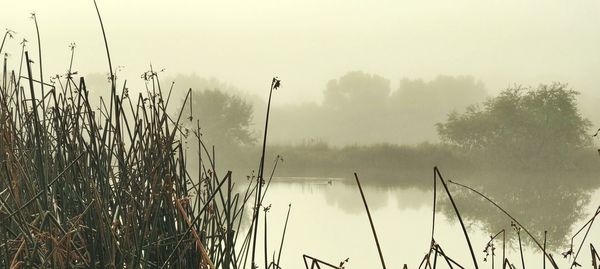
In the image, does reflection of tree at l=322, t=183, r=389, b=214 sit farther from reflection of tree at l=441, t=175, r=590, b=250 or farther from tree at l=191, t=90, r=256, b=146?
tree at l=191, t=90, r=256, b=146

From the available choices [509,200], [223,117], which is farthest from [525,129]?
[223,117]

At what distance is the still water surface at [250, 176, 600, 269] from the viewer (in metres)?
8.01

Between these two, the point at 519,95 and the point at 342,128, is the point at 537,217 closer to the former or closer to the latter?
the point at 519,95

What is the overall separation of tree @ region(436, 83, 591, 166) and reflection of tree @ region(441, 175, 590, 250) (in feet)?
8.18

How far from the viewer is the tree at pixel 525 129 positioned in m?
20.8

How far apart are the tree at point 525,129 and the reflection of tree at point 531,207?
2494mm

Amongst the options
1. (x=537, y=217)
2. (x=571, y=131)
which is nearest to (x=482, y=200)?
(x=537, y=217)

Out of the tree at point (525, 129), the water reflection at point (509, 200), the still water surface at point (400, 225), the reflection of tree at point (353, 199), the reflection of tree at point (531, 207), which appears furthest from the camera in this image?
the tree at point (525, 129)

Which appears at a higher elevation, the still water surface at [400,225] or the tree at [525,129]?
the tree at [525,129]

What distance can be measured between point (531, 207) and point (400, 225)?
3326 millimetres

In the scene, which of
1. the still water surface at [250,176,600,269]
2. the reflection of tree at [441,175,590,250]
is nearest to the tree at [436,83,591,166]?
the reflection of tree at [441,175,590,250]

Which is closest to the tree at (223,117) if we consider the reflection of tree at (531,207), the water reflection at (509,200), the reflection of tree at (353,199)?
the water reflection at (509,200)

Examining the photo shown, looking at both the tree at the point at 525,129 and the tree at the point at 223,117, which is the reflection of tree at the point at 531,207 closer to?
the tree at the point at 525,129

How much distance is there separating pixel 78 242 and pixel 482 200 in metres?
13.0
